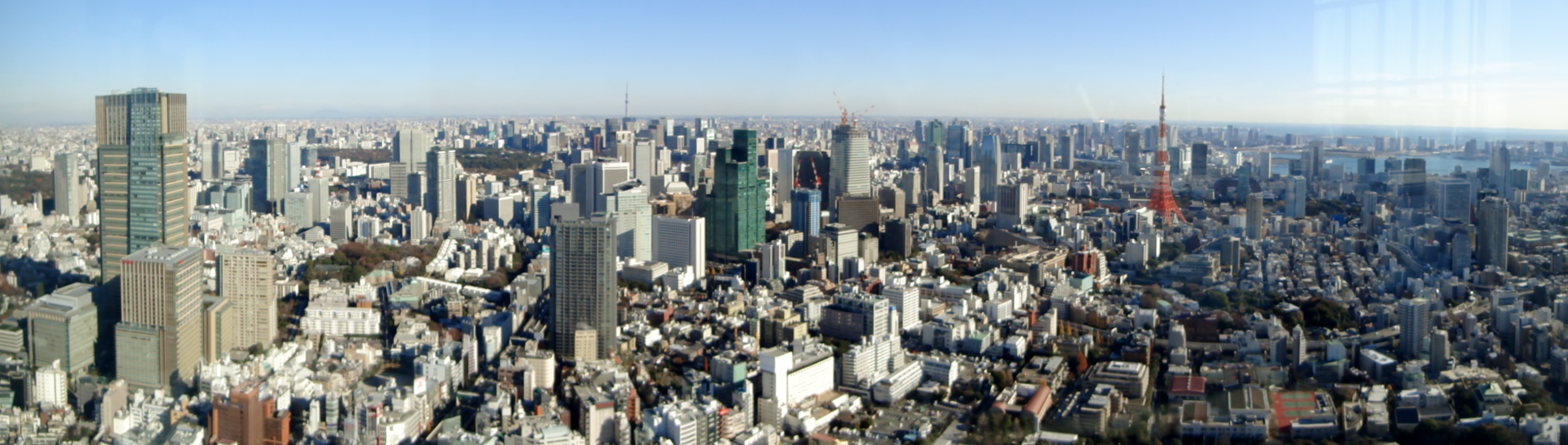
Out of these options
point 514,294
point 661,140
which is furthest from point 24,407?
point 661,140

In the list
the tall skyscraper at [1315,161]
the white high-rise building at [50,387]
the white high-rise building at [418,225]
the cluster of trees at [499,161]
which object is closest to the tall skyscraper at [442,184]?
the cluster of trees at [499,161]

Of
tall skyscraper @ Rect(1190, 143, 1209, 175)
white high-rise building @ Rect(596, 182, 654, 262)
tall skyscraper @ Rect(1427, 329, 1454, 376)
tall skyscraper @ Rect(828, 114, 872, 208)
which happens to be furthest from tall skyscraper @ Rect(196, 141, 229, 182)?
tall skyscraper @ Rect(1427, 329, 1454, 376)

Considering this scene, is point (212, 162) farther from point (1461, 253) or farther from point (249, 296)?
point (1461, 253)

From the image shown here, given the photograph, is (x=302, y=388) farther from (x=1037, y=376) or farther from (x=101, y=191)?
(x=1037, y=376)

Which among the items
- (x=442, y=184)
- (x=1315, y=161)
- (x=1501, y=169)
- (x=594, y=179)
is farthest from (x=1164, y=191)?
(x=442, y=184)

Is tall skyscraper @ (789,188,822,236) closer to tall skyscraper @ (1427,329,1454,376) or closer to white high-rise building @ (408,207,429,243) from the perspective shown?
white high-rise building @ (408,207,429,243)
